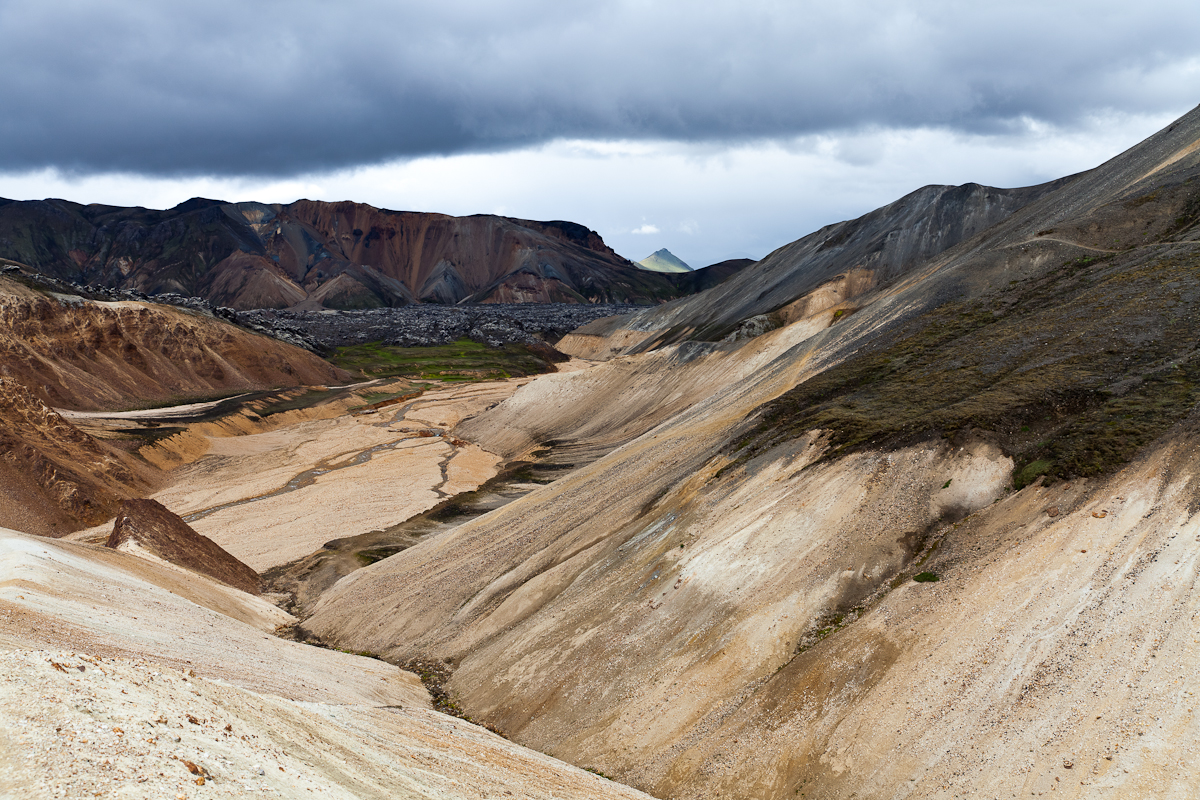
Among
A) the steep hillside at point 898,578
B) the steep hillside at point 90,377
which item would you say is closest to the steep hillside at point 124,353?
the steep hillside at point 90,377

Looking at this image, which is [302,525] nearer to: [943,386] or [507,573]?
[507,573]

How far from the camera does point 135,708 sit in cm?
927

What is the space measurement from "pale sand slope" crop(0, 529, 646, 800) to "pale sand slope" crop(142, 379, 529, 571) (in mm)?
17345

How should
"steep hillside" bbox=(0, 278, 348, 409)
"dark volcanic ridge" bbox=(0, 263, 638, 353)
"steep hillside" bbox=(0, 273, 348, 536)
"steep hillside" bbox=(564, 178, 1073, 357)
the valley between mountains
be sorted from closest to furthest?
the valley between mountains < "steep hillside" bbox=(0, 273, 348, 536) < "steep hillside" bbox=(0, 278, 348, 409) < "steep hillside" bbox=(564, 178, 1073, 357) < "dark volcanic ridge" bbox=(0, 263, 638, 353)

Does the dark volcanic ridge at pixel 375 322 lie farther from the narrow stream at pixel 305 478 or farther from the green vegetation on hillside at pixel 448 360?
the narrow stream at pixel 305 478

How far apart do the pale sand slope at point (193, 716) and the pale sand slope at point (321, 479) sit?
17.3m

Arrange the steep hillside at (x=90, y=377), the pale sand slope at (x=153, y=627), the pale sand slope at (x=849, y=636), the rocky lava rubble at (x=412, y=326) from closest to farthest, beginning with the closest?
the pale sand slope at (x=849, y=636) → the pale sand slope at (x=153, y=627) → the steep hillside at (x=90, y=377) → the rocky lava rubble at (x=412, y=326)

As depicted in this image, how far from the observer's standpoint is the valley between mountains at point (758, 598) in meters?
10.9

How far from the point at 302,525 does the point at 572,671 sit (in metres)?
27.4

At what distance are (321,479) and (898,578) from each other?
43.0 metres

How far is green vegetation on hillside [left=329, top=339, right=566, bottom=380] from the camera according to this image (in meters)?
98.1

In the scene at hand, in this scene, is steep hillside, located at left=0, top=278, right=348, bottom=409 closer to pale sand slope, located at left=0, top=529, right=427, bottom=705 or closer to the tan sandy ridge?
the tan sandy ridge

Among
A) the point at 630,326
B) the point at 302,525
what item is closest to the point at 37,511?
the point at 302,525

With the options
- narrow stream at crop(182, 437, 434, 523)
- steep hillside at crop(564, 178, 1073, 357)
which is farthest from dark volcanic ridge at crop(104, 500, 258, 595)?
steep hillside at crop(564, 178, 1073, 357)
